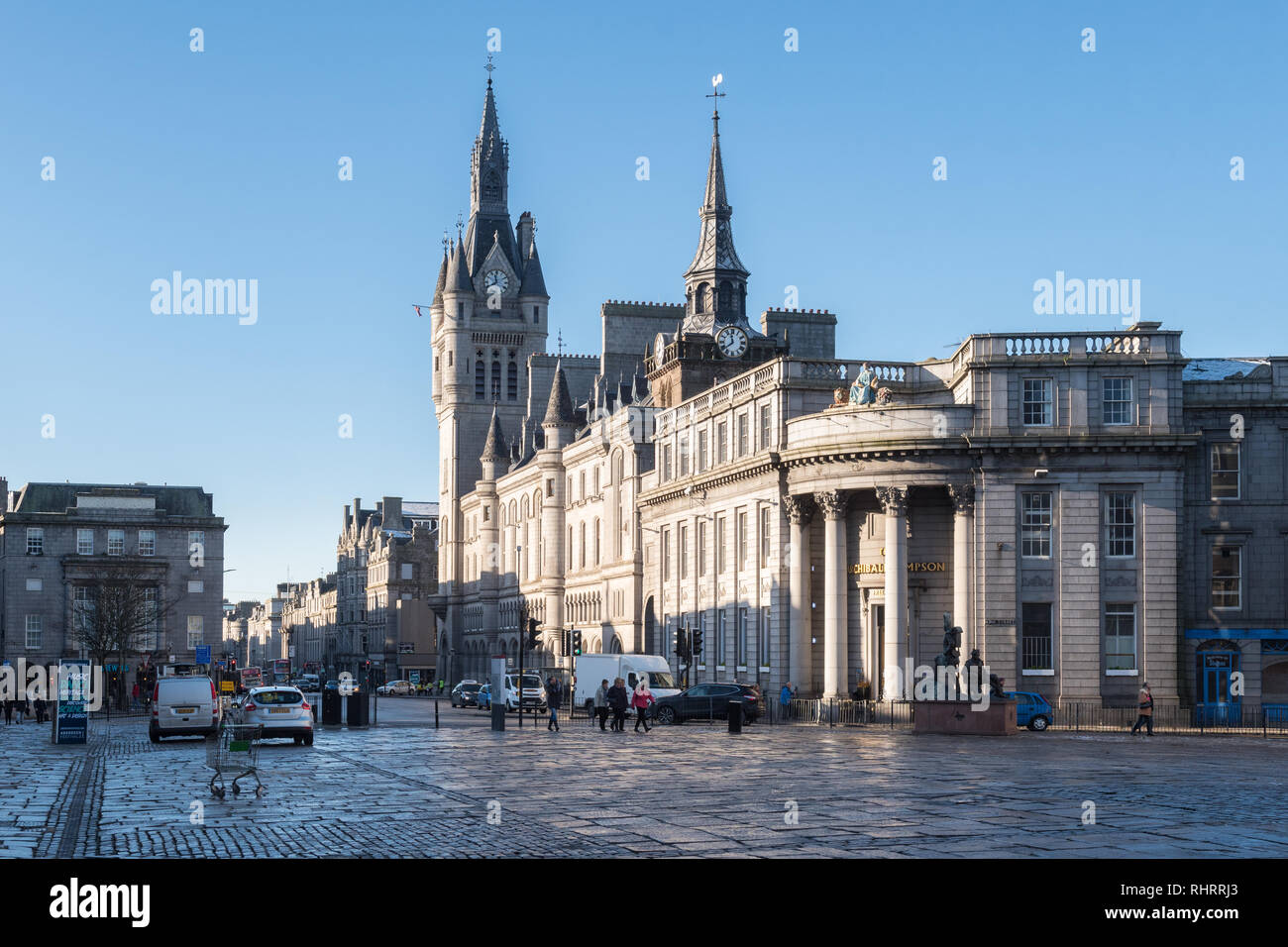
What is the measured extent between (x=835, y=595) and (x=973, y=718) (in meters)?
13.9

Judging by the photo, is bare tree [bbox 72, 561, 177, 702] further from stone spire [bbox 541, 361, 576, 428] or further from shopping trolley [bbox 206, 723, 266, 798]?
shopping trolley [bbox 206, 723, 266, 798]

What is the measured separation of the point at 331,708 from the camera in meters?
50.7

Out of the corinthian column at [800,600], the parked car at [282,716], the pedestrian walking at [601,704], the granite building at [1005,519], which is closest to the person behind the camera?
the parked car at [282,716]

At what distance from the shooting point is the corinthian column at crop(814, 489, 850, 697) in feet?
186

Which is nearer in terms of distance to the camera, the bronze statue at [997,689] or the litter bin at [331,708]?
the bronze statue at [997,689]

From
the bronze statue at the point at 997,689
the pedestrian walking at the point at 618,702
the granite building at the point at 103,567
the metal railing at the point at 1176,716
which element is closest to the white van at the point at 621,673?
the pedestrian walking at the point at 618,702

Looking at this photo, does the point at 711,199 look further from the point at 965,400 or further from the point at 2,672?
the point at 2,672

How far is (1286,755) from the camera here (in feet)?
113

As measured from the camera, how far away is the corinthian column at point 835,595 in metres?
56.8

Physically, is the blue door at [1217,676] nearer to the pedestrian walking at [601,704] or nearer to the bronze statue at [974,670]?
the bronze statue at [974,670]

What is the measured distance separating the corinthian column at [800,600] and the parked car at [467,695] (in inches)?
786

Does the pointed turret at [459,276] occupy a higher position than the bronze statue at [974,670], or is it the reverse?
the pointed turret at [459,276]

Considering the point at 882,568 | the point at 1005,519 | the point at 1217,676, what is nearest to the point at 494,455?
the point at 882,568
